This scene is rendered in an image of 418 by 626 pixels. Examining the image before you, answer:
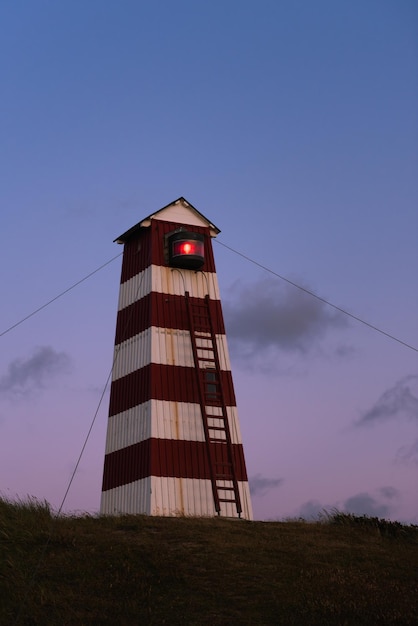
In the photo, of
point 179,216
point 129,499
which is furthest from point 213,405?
point 179,216

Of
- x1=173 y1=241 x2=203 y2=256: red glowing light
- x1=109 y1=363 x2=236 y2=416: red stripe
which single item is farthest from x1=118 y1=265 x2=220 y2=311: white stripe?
x1=109 y1=363 x2=236 y2=416: red stripe

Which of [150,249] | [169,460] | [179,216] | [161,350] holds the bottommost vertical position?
[169,460]

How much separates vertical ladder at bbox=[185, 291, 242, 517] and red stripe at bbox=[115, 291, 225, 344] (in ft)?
1.23

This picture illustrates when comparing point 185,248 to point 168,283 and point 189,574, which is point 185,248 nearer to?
point 168,283

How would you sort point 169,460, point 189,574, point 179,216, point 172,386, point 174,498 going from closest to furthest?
1. point 189,574
2. point 174,498
3. point 169,460
4. point 172,386
5. point 179,216

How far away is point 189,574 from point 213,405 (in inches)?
440

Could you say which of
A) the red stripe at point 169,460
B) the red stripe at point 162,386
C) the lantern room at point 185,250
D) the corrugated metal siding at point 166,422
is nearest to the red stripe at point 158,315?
the lantern room at point 185,250

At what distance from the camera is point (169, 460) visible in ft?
99.7

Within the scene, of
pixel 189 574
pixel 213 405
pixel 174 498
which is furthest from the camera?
pixel 213 405

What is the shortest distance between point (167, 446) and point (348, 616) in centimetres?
1225

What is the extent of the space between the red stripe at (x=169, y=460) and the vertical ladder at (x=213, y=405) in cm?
31

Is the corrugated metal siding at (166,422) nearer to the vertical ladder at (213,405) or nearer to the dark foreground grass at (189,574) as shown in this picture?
the vertical ladder at (213,405)

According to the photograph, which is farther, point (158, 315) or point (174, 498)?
point (158, 315)

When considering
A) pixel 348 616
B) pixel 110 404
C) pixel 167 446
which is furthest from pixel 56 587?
pixel 110 404
